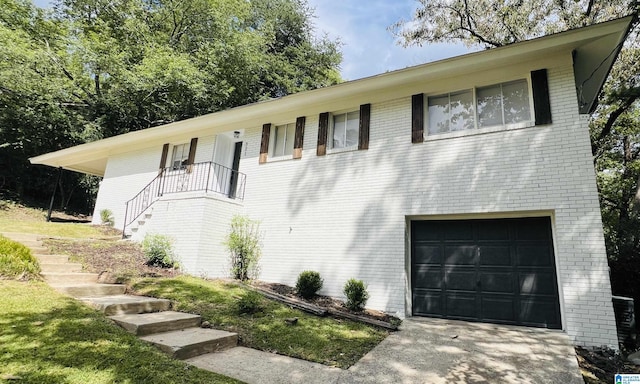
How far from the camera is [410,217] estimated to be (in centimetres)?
723

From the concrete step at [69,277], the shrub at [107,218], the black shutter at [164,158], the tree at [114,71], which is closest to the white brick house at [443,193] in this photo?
the concrete step at [69,277]

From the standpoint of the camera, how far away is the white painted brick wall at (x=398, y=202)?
218 inches

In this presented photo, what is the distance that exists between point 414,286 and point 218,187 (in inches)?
273

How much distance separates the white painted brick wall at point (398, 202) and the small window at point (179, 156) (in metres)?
2.91

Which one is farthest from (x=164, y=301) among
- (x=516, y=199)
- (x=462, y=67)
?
(x=462, y=67)

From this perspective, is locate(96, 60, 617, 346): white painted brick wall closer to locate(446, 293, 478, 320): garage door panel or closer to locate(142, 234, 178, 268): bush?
locate(142, 234, 178, 268): bush

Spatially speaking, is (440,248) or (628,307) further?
(440,248)

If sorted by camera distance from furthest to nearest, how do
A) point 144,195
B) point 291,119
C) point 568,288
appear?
point 144,195 < point 291,119 < point 568,288

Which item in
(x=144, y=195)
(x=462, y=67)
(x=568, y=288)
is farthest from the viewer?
(x=144, y=195)

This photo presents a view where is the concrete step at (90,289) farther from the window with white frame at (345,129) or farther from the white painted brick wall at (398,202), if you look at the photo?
the window with white frame at (345,129)

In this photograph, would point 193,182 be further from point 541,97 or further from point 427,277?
point 541,97

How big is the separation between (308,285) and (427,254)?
273cm

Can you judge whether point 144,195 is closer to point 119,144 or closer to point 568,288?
point 119,144

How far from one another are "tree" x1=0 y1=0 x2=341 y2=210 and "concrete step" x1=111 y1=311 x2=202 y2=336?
597 inches
